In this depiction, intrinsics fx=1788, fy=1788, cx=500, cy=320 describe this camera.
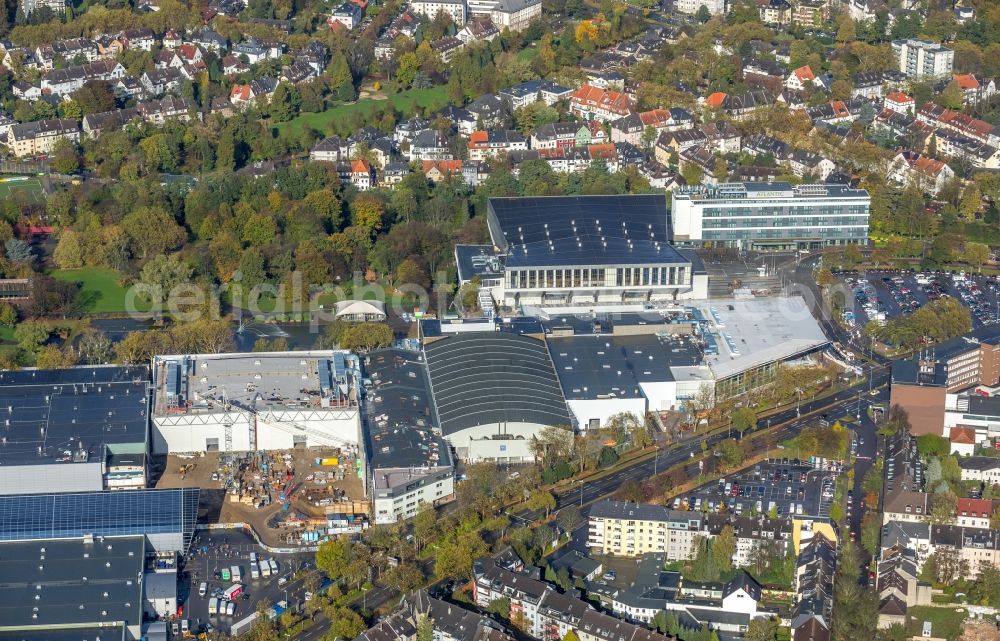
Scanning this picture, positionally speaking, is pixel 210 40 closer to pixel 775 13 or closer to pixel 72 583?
pixel 775 13

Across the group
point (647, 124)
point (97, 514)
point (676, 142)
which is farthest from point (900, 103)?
point (97, 514)

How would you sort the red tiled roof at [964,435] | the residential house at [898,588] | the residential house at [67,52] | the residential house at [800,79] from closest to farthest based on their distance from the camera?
the residential house at [898,588], the red tiled roof at [964,435], the residential house at [800,79], the residential house at [67,52]

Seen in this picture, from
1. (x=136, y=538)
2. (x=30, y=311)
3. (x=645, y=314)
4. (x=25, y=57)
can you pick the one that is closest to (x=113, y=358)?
(x=30, y=311)

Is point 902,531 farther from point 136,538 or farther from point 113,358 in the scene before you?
point 113,358

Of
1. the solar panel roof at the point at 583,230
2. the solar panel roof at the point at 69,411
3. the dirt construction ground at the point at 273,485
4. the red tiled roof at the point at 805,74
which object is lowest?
the dirt construction ground at the point at 273,485

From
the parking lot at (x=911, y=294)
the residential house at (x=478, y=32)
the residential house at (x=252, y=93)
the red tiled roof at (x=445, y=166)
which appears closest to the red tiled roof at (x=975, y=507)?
the parking lot at (x=911, y=294)

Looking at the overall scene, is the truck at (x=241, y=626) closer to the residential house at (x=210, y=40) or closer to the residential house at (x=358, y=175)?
the residential house at (x=358, y=175)

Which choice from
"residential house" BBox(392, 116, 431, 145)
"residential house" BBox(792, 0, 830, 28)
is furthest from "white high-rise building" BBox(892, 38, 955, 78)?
"residential house" BBox(392, 116, 431, 145)
